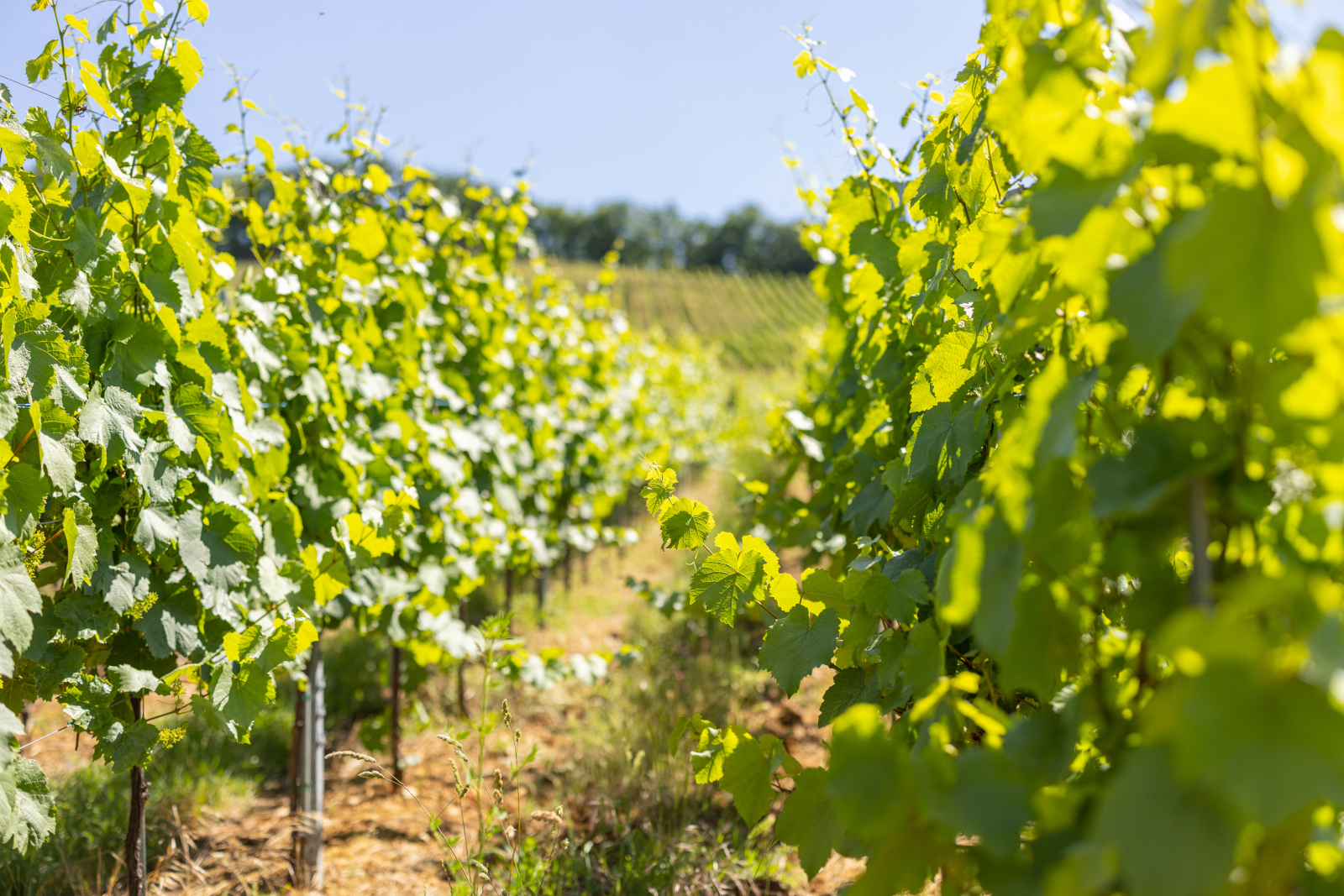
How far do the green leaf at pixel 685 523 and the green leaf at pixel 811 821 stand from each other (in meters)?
0.52

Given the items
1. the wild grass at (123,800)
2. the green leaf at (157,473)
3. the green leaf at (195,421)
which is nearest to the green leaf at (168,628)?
the green leaf at (157,473)

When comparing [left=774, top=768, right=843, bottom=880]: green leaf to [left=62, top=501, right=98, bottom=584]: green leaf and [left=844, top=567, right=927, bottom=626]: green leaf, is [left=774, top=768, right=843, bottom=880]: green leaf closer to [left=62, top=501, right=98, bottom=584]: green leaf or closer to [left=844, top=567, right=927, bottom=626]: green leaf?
[left=844, top=567, right=927, bottom=626]: green leaf

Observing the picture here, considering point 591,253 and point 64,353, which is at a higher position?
point 591,253

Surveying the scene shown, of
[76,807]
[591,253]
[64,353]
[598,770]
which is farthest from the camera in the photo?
[591,253]

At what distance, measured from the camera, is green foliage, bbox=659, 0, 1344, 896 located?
510mm

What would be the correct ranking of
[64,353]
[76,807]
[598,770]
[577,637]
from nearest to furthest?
[64,353] → [76,807] → [598,770] → [577,637]

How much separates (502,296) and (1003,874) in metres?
3.99

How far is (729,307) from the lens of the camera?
5100 cm

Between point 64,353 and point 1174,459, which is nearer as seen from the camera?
point 1174,459

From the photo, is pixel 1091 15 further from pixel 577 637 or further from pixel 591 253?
pixel 591 253

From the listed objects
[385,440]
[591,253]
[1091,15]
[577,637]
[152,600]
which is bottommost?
[577,637]

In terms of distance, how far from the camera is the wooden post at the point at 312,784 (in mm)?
2609

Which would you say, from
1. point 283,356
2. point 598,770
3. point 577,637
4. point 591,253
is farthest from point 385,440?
point 591,253

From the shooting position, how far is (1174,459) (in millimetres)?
671
